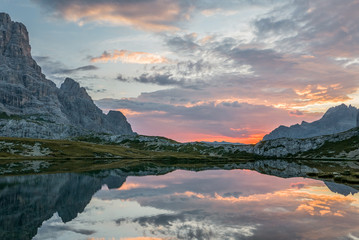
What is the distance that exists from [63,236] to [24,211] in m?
12.0

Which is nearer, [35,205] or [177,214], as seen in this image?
[177,214]

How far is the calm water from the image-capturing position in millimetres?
25594

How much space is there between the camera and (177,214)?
33.1 meters

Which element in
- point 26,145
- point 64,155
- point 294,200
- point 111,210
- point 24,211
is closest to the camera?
point 24,211

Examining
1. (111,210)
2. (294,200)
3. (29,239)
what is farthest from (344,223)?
(29,239)

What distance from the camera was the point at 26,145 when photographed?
Answer: 172 meters

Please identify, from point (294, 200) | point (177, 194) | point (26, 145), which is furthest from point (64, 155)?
point (294, 200)

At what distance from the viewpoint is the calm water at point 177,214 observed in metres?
25.6

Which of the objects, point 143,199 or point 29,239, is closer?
point 29,239

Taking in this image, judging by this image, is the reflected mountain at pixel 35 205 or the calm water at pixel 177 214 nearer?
the calm water at pixel 177 214

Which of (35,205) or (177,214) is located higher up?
(35,205)

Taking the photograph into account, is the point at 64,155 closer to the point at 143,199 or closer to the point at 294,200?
the point at 143,199

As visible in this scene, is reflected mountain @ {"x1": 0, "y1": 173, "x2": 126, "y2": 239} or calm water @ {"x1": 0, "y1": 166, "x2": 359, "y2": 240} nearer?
calm water @ {"x1": 0, "y1": 166, "x2": 359, "y2": 240}

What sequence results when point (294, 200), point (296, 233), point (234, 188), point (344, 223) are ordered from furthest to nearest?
point (234, 188)
point (294, 200)
point (344, 223)
point (296, 233)
